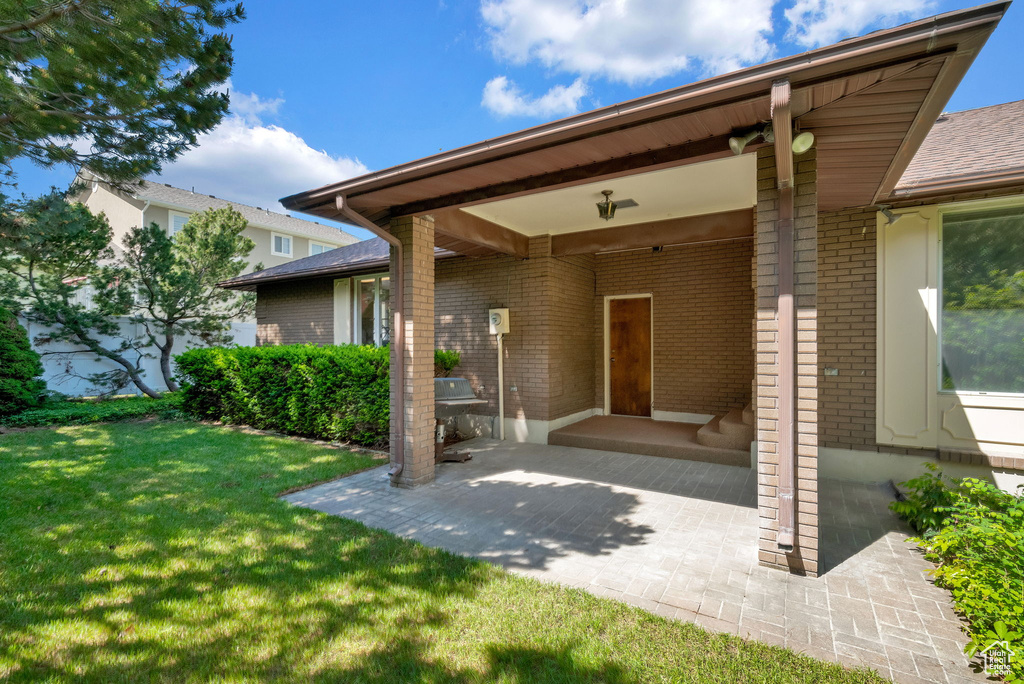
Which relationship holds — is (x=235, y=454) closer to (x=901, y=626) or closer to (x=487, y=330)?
(x=487, y=330)

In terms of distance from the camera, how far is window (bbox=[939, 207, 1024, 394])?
432 cm

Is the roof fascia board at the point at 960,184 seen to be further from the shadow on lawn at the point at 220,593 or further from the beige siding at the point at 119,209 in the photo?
the beige siding at the point at 119,209

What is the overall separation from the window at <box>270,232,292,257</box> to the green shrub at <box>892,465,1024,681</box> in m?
25.4

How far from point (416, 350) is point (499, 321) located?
2.49 m

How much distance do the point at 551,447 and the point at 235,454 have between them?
4481mm

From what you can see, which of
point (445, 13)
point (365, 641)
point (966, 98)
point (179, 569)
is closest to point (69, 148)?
point (179, 569)

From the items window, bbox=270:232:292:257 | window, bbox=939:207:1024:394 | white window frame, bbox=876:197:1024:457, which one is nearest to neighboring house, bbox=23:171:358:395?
window, bbox=270:232:292:257

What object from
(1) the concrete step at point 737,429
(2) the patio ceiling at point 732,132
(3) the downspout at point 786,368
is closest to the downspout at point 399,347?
(2) the patio ceiling at point 732,132

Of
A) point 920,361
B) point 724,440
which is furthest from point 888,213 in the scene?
point 724,440

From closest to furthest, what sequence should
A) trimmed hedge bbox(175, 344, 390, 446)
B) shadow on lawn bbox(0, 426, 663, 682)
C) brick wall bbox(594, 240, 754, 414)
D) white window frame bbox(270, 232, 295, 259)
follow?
1. shadow on lawn bbox(0, 426, 663, 682)
2. trimmed hedge bbox(175, 344, 390, 446)
3. brick wall bbox(594, 240, 754, 414)
4. white window frame bbox(270, 232, 295, 259)

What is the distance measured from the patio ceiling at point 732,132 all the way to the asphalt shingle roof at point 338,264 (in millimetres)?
3476

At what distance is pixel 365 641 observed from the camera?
7.61 ft

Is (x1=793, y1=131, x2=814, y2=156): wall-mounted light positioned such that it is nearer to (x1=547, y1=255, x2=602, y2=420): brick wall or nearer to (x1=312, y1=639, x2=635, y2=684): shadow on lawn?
(x1=312, y1=639, x2=635, y2=684): shadow on lawn

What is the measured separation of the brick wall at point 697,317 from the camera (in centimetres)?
727
